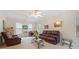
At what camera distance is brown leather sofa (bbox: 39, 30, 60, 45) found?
279 centimetres

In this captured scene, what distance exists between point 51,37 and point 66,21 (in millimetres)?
446

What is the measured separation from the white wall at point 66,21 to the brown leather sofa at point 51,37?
0.13m

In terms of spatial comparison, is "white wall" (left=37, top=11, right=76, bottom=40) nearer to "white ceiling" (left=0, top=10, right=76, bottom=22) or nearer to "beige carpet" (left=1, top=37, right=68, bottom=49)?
"white ceiling" (left=0, top=10, right=76, bottom=22)

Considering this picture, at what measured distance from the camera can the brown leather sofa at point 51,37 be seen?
279 cm

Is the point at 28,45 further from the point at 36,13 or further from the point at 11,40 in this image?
the point at 36,13

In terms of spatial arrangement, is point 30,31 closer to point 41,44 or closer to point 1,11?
point 41,44

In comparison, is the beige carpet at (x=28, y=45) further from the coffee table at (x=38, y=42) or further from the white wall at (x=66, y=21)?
the white wall at (x=66, y=21)

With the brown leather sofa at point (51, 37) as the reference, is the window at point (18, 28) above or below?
above

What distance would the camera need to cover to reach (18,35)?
278cm

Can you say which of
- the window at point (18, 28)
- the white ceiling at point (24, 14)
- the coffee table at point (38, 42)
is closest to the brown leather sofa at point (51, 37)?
the coffee table at point (38, 42)

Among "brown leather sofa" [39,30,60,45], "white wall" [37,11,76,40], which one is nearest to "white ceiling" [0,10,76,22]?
"white wall" [37,11,76,40]

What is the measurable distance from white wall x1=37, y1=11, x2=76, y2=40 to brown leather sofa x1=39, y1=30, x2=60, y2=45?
0.13 m
